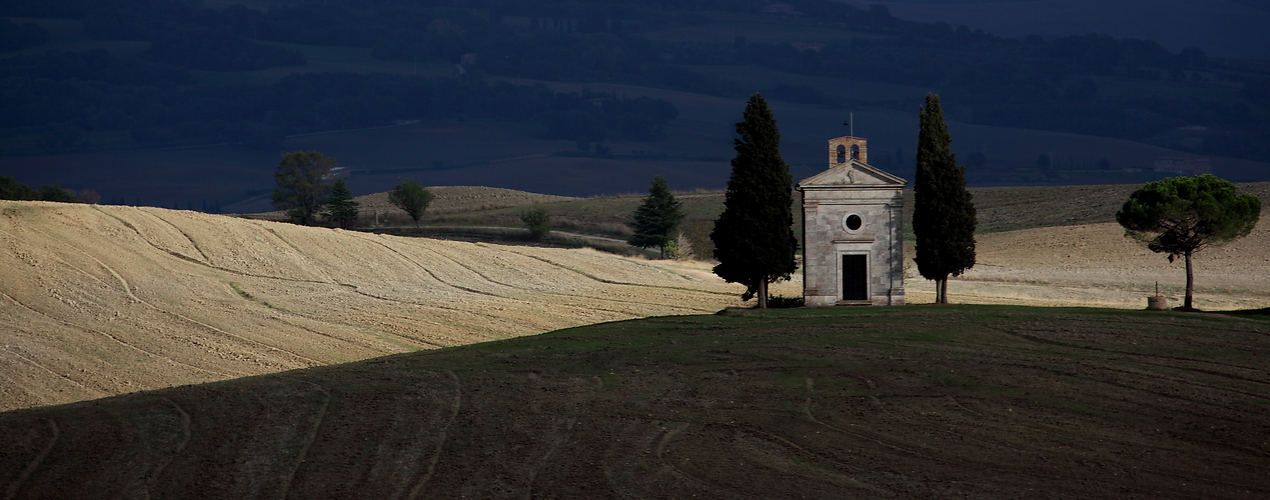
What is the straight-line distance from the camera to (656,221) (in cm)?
10606

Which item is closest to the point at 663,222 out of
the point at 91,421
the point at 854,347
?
the point at 854,347

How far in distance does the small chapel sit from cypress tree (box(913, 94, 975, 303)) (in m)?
1.71

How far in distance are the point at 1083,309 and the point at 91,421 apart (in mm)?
32826

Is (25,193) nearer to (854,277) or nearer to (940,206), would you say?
(854,277)

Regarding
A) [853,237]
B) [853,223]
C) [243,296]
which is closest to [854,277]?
[853,237]

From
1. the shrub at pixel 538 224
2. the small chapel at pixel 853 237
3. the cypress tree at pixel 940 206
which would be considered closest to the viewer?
the small chapel at pixel 853 237

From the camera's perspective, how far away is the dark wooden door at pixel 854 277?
4241 centimetres

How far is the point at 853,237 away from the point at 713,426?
828 inches

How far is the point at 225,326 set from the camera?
47.7m

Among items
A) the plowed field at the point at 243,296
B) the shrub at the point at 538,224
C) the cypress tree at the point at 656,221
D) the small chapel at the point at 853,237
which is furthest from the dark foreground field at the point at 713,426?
the shrub at the point at 538,224

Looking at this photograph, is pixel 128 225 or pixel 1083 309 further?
pixel 128 225

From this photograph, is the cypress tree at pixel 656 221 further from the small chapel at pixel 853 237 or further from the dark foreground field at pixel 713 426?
the dark foreground field at pixel 713 426

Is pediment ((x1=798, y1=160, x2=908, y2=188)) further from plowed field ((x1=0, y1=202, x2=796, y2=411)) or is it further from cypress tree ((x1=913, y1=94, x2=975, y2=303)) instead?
plowed field ((x1=0, y1=202, x2=796, y2=411))

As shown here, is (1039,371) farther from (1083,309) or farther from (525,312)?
(525,312)
